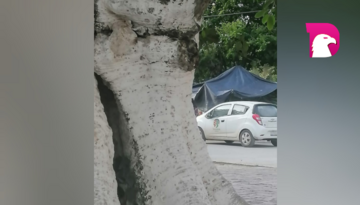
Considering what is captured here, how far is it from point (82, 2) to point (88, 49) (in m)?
0.31

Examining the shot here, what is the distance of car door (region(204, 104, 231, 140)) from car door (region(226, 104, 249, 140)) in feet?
0.10

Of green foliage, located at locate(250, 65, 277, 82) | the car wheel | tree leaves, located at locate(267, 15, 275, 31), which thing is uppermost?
tree leaves, located at locate(267, 15, 275, 31)

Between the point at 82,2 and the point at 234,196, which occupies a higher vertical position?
the point at 82,2

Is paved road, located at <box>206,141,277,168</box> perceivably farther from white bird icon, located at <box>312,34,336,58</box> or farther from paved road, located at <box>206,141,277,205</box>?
white bird icon, located at <box>312,34,336,58</box>

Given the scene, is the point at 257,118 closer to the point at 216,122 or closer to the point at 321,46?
the point at 216,122

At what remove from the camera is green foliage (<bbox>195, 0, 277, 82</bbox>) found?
255 cm

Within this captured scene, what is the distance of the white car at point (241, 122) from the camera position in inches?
99.7

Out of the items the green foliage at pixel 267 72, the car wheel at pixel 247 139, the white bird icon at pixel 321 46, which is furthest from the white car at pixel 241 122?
the white bird icon at pixel 321 46

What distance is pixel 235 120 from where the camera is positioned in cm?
260

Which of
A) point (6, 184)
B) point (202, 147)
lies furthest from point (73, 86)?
point (202, 147)

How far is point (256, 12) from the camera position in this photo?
2.56 metres

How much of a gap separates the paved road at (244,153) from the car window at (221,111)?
166 millimetres

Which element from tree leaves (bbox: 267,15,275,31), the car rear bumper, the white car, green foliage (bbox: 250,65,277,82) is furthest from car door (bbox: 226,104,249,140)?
tree leaves (bbox: 267,15,275,31)

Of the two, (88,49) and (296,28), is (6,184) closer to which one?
(88,49)
